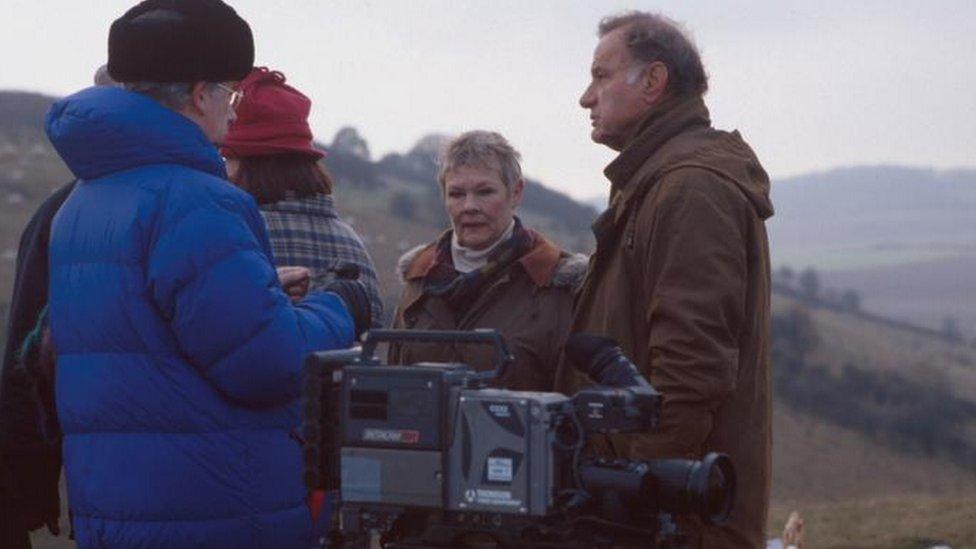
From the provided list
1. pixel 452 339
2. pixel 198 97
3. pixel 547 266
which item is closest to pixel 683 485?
pixel 452 339

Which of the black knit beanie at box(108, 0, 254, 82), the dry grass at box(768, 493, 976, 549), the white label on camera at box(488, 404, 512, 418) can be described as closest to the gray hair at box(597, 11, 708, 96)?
the black knit beanie at box(108, 0, 254, 82)

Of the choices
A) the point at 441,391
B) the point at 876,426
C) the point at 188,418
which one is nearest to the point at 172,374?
the point at 188,418

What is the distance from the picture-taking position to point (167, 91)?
407cm

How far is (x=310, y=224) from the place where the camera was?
5.21 m

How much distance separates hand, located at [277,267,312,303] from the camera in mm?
4230

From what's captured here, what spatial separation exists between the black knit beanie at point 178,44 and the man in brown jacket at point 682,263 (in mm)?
1237

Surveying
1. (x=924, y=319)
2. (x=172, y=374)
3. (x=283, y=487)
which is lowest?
(x=924, y=319)

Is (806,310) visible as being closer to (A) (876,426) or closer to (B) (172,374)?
(A) (876,426)

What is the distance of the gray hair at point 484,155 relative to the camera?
18.7 ft

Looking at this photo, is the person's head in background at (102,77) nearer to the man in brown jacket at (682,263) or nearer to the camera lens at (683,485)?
the man in brown jacket at (682,263)

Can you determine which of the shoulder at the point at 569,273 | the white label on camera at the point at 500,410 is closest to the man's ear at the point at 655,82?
the shoulder at the point at 569,273

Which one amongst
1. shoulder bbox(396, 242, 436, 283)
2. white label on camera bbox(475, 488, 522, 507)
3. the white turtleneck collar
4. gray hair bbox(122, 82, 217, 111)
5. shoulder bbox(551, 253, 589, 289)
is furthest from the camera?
shoulder bbox(396, 242, 436, 283)

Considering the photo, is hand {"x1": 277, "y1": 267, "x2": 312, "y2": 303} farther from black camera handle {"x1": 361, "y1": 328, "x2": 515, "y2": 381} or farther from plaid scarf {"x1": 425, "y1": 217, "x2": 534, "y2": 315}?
plaid scarf {"x1": 425, "y1": 217, "x2": 534, "y2": 315}

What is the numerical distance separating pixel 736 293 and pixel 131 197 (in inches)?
63.6
